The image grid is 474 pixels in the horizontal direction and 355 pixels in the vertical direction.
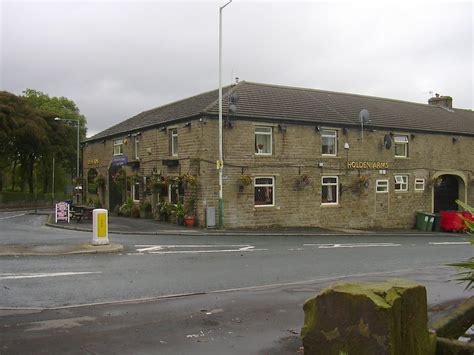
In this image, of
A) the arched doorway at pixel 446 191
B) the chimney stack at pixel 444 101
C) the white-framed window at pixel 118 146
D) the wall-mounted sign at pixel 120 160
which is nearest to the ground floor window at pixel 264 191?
the wall-mounted sign at pixel 120 160

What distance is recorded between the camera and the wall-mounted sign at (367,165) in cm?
2692

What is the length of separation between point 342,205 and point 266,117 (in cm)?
662

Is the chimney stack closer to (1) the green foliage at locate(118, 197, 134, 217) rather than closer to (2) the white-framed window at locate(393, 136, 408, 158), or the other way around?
(2) the white-framed window at locate(393, 136, 408, 158)

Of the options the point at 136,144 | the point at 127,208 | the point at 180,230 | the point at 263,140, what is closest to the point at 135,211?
the point at 127,208

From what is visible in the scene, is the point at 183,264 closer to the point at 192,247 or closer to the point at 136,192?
the point at 192,247

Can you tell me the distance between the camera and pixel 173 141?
2572 centimetres

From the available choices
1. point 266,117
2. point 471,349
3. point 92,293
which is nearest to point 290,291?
point 92,293

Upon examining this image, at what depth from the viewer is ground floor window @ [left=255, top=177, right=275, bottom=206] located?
949 inches

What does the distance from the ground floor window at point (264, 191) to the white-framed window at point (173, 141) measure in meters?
4.59

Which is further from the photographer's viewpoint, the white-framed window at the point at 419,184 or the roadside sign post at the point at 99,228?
the white-framed window at the point at 419,184

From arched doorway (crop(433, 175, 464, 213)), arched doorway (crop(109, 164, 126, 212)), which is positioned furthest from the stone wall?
arched doorway (crop(109, 164, 126, 212))

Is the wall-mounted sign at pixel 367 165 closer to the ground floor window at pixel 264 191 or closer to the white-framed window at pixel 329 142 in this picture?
the white-framed window at pixel 329 142

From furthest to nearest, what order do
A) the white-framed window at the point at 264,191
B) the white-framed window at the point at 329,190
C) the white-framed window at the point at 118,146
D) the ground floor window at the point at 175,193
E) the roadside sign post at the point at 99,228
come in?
1. the white-framed window at the point at 118,146
2. the white-framed window at the point at 329,190
3. the ground floor window at the point at 175,193
4. the white-framed window at the point at 264,191
5. the roadside sign post at the point at 99,228

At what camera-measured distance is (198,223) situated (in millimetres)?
23125
